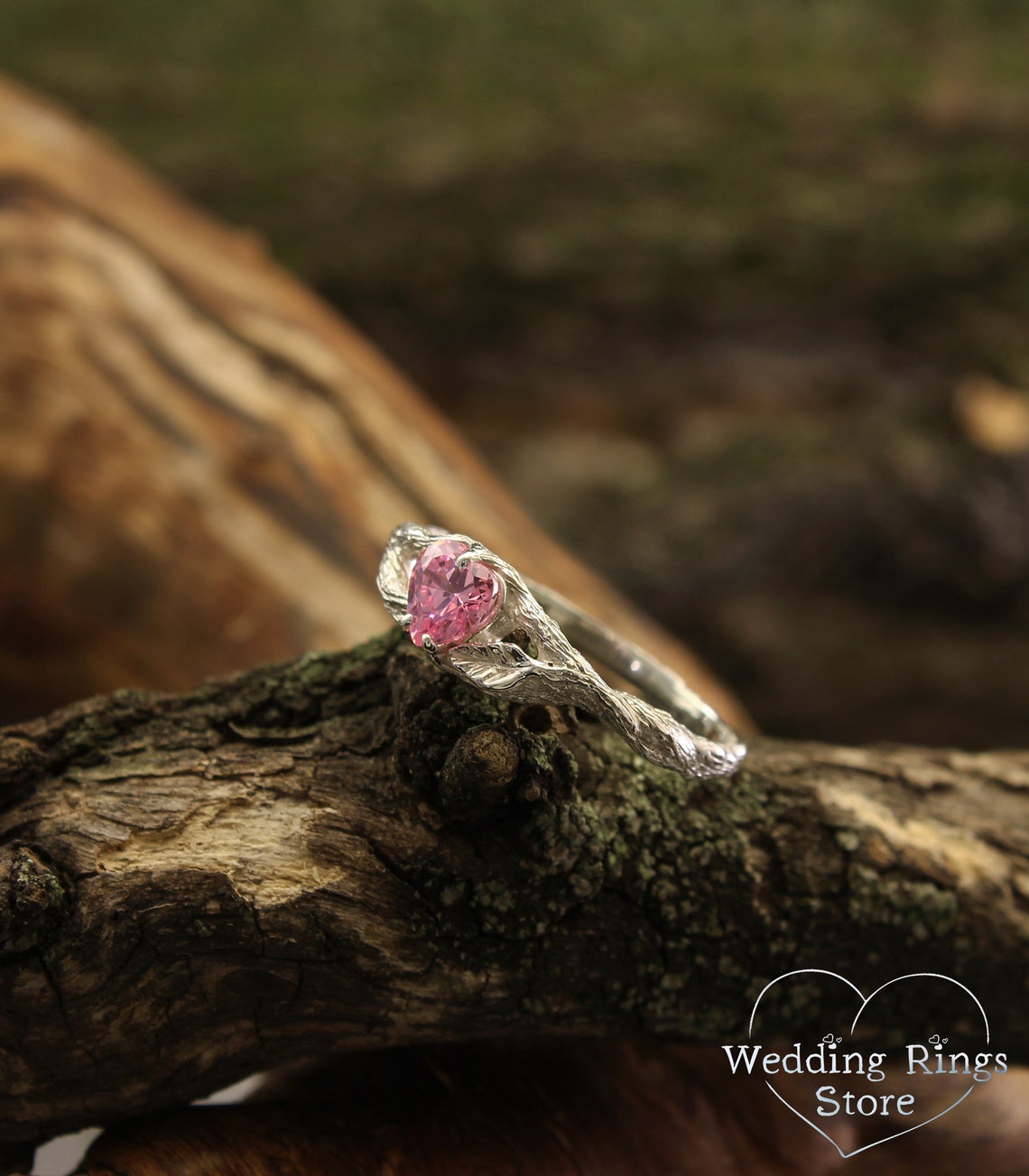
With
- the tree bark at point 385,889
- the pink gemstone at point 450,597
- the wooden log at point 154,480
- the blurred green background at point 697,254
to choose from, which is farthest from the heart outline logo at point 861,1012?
the blurred green background at point 697,254

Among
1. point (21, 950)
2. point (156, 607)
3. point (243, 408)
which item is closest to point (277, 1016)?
point (21, 950)

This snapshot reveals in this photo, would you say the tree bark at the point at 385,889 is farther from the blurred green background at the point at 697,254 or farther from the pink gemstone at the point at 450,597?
the blurred green background at the point at 697,254

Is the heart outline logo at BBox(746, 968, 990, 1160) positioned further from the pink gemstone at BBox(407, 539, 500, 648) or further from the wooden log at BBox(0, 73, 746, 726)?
the wooden log at BBox(0, 73, 746, 726)

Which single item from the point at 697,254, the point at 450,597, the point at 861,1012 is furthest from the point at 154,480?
the point at 697,254

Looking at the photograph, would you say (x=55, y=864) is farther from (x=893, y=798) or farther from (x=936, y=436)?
(x=936, y=436)

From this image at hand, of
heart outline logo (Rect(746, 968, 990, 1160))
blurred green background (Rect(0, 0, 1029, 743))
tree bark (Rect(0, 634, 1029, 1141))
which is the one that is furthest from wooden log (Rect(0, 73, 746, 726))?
blurred green background (Rect(0, 0, 1029, 743))

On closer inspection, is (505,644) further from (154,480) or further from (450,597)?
(154,480)
